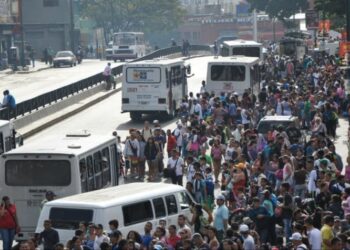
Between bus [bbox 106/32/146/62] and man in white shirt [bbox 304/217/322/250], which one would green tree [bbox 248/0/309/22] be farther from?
man in white shirt [bbox 304/217/322/250]

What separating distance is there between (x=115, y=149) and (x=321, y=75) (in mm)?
26022

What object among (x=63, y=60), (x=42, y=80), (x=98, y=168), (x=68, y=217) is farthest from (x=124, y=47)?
(x=68, y=217)

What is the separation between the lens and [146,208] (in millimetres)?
21500

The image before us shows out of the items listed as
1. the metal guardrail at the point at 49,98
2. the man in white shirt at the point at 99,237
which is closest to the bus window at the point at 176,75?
the metal guardrail at the point at 49,98

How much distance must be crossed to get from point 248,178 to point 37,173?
4586 millimetres

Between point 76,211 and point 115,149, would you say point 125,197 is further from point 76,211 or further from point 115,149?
point 115,149

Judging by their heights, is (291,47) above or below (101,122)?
below

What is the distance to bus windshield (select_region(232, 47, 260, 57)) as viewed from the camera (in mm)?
63969

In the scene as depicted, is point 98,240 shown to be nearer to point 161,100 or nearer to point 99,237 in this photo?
point 99,237

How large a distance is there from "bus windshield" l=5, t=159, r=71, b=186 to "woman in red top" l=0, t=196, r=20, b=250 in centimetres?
165

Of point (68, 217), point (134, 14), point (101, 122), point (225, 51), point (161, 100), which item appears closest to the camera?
point (68, 217)

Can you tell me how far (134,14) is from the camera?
14450 centimetres

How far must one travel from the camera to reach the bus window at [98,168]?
2608cm

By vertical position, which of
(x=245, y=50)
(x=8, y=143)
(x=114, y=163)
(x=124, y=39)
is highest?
(x=8, y=143)
